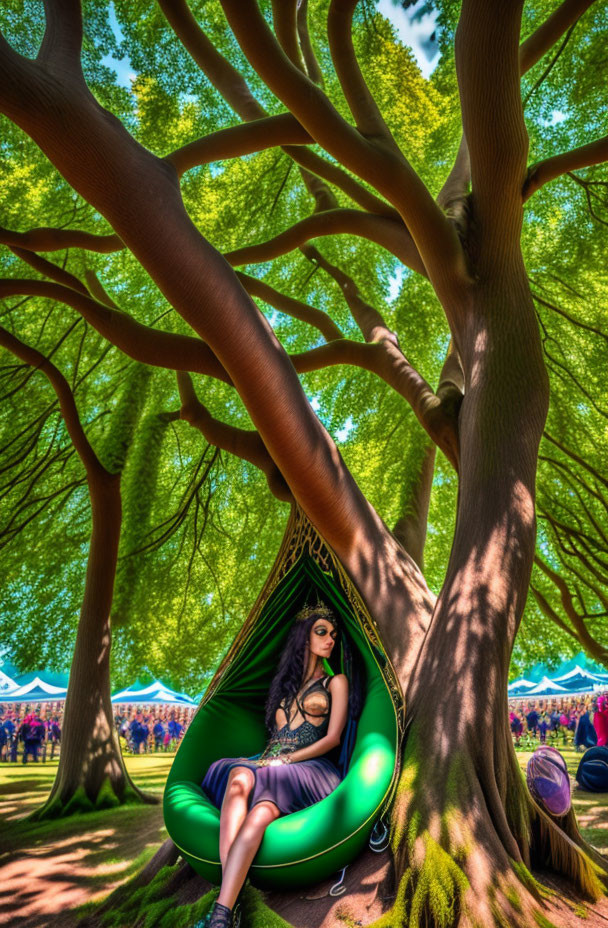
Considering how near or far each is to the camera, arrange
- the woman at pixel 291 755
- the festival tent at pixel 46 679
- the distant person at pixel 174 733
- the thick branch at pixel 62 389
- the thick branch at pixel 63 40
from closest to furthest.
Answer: the woman at pixel 291 755, the thick branch at pixel 63 40, the thick branch at pixel 62 389, the distant person at pixel 174 733, the festival tent at pixel 46 679

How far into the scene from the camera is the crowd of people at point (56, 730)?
51.7 ft

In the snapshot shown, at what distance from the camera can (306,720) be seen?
4145 mm

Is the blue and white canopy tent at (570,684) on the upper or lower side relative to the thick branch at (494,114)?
lower

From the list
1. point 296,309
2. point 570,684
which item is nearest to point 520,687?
point 570,684

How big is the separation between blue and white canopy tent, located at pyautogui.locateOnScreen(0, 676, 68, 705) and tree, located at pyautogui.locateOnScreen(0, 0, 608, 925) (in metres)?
15.4

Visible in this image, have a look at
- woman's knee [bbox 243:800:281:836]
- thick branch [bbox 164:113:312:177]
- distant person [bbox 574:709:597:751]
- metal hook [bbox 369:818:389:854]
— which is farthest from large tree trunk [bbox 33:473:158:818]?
distant person [bbox 574:709:597:751]

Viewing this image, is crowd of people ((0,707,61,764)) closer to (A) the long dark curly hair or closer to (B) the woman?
(A) the long dark curly hair

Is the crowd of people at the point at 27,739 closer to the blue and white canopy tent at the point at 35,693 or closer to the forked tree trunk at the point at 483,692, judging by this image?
the blue and white canopy tent at the point at 35,693

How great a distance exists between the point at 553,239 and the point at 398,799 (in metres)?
7.90

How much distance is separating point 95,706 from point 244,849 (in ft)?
19.0

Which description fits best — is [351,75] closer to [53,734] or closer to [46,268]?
[46,268]

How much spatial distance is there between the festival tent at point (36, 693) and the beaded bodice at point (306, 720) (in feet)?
54.2

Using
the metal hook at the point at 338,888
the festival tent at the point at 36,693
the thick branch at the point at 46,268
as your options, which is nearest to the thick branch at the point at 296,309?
the thick branch at the point at 46,268

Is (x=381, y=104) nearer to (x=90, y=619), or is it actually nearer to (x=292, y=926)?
(x=90, y=619)
